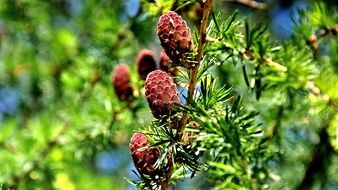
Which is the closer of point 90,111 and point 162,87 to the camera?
point 162,87

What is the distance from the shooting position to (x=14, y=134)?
50.6 inches

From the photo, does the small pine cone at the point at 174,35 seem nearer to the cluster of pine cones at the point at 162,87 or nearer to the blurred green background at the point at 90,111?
the cluster of pine cones at the point at 162,87

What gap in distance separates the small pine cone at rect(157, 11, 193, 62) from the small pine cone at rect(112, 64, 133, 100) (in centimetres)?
35

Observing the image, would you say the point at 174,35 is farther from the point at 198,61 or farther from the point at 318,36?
the point at 318,36

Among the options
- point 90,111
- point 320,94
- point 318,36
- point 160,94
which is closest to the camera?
point 160,94

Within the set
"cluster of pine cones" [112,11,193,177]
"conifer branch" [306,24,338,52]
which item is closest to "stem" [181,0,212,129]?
"cluster of pine cones" [112,11,193,177]

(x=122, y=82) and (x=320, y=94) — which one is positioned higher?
(x=122, y=82)

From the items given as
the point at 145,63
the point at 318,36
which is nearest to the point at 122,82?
the point at 145,63

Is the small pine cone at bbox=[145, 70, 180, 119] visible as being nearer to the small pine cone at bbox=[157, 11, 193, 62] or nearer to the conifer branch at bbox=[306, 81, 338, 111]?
the small pine cone at bbox=[157, 11, 193, 62]

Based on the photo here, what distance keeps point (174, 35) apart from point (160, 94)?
58 millimetres

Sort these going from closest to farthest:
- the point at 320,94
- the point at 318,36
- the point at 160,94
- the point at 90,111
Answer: the point at 160,94 < the point at 320,94 < the point at 318,36 < the point at 90,111

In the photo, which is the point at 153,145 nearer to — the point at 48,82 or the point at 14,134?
the point at 14,134

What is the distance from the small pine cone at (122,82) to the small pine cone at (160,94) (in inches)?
14.3

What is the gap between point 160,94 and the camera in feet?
1.81
